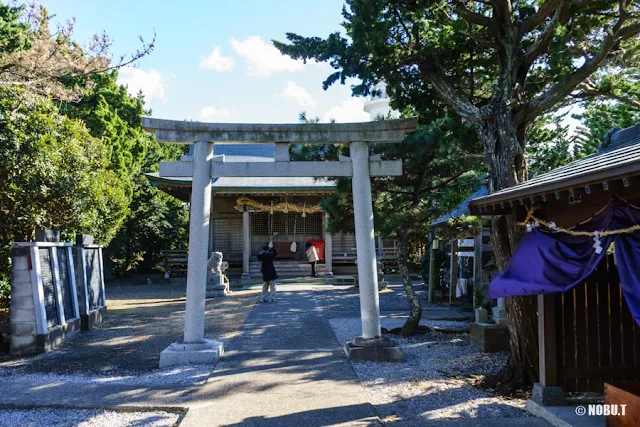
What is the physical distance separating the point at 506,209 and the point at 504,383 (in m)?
2.34

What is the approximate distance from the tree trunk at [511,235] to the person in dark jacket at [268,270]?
838 centimetres

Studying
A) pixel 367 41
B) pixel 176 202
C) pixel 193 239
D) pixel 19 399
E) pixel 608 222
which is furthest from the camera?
pixel 176 202

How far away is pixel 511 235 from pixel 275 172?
3.92 metres

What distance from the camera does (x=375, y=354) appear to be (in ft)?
26.3

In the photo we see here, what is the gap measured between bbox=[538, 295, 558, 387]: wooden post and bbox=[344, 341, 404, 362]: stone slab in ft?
9.15

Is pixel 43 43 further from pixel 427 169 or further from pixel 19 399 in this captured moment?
pixel 427 169

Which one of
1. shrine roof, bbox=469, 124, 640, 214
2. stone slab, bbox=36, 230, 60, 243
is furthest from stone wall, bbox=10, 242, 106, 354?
shrine roof, bbox=469, 124, 640, 214

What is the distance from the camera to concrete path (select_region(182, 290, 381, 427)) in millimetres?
5398

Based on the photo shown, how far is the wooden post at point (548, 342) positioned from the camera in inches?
220

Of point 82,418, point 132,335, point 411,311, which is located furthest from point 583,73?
point 132,335

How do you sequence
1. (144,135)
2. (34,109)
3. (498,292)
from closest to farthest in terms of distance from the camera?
(498,292)
(34,109)
(144,135)

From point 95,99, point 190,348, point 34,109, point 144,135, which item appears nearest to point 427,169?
point 190,348

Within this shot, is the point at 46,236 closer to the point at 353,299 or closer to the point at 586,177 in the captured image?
the point at 586,177

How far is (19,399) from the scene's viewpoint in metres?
6.14
